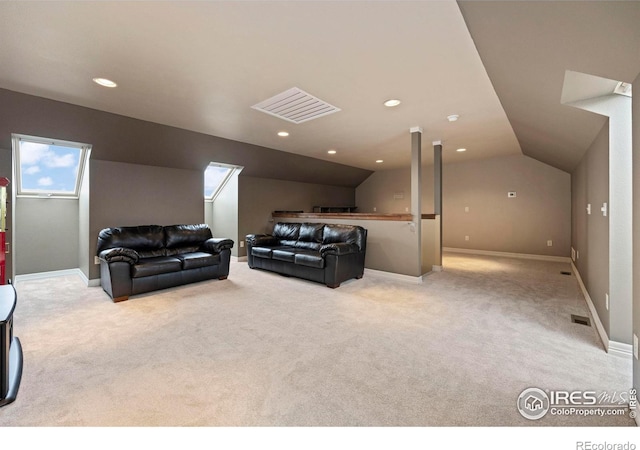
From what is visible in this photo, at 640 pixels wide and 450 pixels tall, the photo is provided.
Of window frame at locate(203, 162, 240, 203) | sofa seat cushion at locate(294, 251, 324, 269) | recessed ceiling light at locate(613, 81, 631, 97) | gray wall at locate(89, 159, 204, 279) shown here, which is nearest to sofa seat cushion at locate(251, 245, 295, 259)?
sofa seat cushion at locate(294, 251, 324, 269)

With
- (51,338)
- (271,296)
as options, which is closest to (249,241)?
(271,296)

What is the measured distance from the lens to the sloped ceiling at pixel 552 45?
1.30m

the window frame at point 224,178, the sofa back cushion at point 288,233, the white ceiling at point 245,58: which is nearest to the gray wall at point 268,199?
the window frame at point 224,178

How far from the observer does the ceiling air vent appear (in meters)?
2.97

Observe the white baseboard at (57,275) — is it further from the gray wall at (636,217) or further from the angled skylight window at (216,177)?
the gray wall at (636,217)

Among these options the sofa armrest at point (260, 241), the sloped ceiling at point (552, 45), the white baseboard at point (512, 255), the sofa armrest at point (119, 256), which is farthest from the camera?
the white baseboard at point (512, 255)

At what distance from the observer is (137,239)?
13.7ft

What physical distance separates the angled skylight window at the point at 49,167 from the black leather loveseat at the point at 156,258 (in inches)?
56.9

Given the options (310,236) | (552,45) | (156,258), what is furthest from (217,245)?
(552,45)

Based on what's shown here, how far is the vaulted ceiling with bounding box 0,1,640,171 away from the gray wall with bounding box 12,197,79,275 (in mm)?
2724

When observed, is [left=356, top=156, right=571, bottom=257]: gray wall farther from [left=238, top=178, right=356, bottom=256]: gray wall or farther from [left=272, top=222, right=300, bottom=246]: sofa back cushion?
[left=272, top=222, right=300, bottom=246]: sofa back cushion

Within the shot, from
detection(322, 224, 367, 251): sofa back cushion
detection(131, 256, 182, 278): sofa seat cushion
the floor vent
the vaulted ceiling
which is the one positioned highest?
the vaulted ceiling

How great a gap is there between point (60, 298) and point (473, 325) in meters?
4.94

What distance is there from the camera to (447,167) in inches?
289
